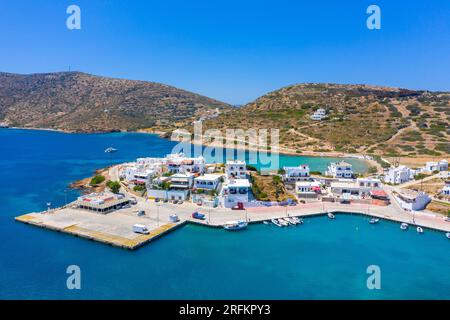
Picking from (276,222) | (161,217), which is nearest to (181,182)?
(161,217)

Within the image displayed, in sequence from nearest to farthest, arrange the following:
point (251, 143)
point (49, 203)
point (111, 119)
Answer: point (49, 203) → point (251, 143) → point (111, 119)

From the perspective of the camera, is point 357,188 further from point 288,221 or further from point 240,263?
point 240,263

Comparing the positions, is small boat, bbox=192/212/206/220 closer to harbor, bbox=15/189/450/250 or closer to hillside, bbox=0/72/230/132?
harbor, bbox=15/189/450/250

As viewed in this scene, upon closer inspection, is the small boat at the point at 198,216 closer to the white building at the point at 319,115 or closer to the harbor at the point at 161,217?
the harbor at the point at 161,217

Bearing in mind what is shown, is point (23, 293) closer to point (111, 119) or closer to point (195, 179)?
point (195, 179)

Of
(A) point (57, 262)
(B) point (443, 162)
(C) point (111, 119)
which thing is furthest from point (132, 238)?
(C) point (111, 119)

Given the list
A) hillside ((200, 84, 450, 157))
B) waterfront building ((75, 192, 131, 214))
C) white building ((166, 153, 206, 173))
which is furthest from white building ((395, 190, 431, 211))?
hillside ((200, 84, 450, 157))
